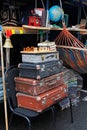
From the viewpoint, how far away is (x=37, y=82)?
248 centimetres

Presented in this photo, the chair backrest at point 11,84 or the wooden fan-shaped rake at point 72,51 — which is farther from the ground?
the wooden fan-shaped rake at point 72,51

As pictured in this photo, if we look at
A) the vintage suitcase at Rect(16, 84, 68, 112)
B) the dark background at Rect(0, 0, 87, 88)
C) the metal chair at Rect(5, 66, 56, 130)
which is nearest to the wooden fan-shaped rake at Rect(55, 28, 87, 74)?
the dark background at Rect(0, 0, 87, 88)

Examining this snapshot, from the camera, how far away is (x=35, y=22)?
300cm

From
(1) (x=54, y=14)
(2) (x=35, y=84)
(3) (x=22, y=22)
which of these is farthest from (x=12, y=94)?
(1) (x=54, y=14)

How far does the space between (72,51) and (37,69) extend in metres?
1.01

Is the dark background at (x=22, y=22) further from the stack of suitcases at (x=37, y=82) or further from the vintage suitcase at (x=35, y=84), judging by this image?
the vintage suitcase at (x=35, y=84)

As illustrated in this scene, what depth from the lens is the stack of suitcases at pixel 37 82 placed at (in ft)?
8.12

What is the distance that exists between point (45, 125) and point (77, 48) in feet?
3.96

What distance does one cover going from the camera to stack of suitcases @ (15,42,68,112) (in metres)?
2.47

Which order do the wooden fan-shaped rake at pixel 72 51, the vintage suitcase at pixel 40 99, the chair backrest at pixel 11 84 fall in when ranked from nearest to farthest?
the vintage suitcase at pixel 40 99, the chair backrest at pixel 11 84, the wooden fan-shaped rake at pixel 72 51

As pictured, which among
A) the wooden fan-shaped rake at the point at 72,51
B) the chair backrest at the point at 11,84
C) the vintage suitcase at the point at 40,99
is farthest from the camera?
the wooden fan-shaped rake at the point at 72,51

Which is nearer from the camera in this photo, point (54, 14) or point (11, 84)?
point (11, 84)

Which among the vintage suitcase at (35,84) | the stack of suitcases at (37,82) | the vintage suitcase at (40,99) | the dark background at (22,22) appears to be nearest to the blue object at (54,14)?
the dark background at (22,22)

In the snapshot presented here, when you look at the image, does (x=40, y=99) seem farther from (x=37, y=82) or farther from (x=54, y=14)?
(x=54, y=14)
